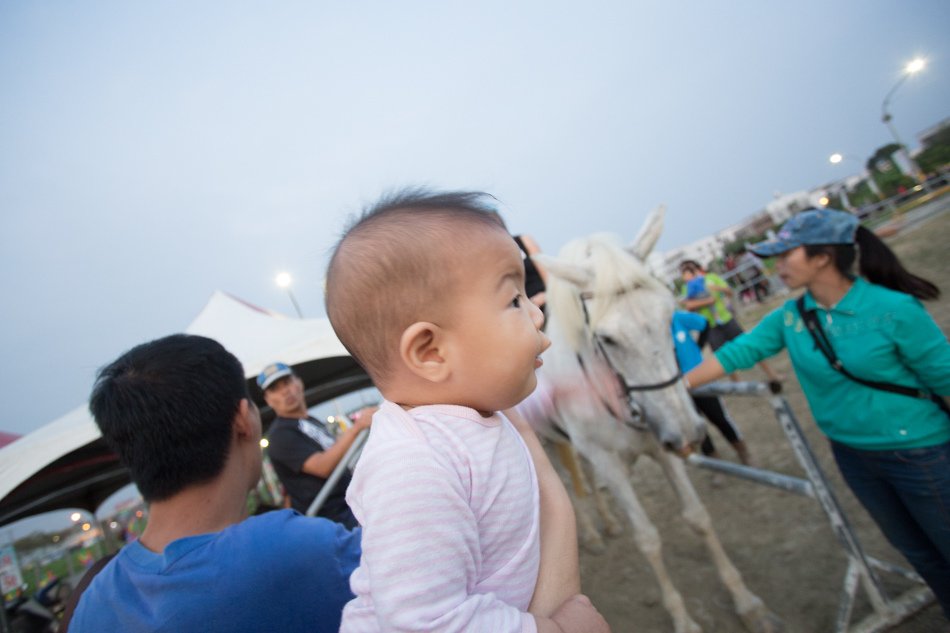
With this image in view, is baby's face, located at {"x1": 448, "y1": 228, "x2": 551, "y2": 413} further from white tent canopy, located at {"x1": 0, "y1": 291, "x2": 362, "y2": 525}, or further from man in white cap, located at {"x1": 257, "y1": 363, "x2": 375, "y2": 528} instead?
white tent canopy, located at {"x1": 0, "y1": 291, "x2": 362, "y2": 525}

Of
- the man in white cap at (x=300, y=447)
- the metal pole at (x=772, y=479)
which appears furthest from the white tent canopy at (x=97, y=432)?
the metal pole at (x=772, y=479)

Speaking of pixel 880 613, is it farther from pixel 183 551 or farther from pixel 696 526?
pixel 183 551

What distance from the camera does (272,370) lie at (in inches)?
137

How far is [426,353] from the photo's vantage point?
93 centimetres

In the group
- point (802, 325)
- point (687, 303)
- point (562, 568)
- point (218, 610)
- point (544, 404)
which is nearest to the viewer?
point (562, 568)

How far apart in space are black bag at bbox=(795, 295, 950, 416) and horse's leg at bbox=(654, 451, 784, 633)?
4.12 feet

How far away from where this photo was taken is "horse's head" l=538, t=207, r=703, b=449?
2.33m

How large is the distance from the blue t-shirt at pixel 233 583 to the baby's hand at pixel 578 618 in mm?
724

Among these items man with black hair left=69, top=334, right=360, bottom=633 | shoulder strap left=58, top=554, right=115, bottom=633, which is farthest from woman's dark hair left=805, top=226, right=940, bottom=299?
shoulder strap left=58, top=554, right=115, bottom=633

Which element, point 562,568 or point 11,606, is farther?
point 11,606

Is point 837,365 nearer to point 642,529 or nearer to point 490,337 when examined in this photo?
point 642,529

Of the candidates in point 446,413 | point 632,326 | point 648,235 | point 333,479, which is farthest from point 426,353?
point 333,479

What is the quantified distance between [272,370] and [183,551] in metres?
2.47

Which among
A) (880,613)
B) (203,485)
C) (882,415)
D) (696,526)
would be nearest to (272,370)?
(203,485)
